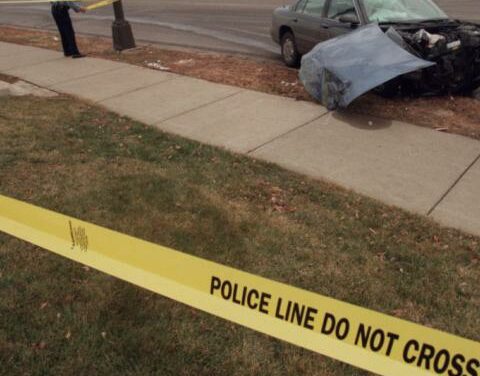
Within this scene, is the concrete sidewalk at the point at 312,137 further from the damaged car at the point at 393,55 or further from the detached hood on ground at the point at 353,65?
the damaged car at the point at 393,55

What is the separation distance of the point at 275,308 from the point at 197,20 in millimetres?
15661

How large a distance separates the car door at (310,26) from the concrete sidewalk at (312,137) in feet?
5.94

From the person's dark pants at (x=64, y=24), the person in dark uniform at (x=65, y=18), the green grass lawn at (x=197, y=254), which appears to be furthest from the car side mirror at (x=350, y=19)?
the person's dark pants at (x=64, y=24)

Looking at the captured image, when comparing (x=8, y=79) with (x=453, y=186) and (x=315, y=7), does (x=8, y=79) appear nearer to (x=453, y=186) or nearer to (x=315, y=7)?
(x=315, y=7)

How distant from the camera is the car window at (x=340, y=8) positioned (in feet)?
26.3

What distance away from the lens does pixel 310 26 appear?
8.91 metres

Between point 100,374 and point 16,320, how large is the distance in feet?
2.56

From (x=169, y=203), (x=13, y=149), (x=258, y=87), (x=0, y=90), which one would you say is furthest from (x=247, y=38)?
(x=169, y=203)

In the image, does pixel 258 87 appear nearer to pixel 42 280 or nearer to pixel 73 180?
pixel 73 180

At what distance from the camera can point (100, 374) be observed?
286cm

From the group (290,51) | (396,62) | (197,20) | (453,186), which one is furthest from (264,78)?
(197,20)

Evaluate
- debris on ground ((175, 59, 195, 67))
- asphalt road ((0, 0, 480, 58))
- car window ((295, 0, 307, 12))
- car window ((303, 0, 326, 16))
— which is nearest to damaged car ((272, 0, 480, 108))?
car window ((303, 0, 326, 16))

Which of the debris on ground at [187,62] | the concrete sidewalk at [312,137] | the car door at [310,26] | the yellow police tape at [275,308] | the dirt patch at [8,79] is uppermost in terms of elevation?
the car door at [310,26]

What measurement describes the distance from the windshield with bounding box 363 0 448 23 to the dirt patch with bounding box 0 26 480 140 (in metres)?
1.36
